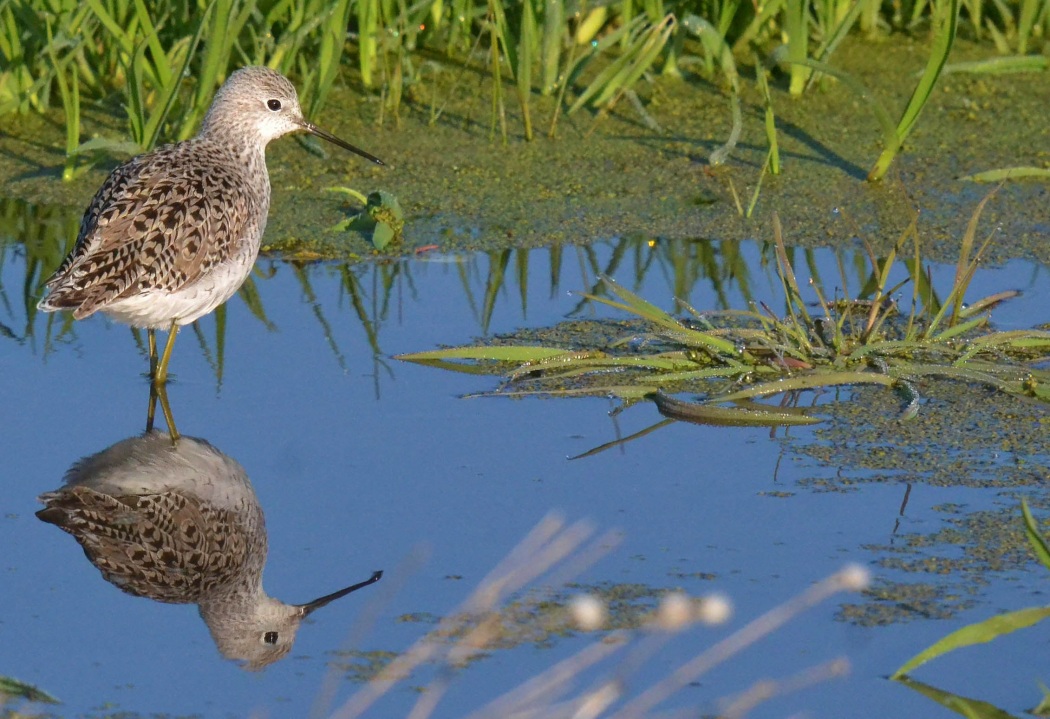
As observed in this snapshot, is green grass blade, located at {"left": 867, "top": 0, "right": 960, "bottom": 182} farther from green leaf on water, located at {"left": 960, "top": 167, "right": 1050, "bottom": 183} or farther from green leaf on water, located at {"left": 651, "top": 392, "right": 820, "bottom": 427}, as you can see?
green leaf on water, located at {"left": 651, "top": 392, "right": 820, "bottom": 427}

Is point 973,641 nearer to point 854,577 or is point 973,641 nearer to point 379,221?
point 854,577

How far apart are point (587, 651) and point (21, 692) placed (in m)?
1.12

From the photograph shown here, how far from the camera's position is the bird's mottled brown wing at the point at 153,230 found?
A: 4633 millimetres

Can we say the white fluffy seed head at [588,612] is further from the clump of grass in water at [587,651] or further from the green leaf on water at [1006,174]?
the green leaf on water at [1006,174]

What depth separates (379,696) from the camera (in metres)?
3.09

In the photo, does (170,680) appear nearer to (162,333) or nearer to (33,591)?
(33,591)

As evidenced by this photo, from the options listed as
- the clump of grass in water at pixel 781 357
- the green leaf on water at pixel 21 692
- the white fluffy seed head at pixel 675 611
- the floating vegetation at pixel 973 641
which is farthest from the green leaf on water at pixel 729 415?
the green leaf on water at pixel 21 692

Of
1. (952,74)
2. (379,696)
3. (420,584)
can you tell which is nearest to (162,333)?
(420,584)

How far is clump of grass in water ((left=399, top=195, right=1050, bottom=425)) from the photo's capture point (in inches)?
181

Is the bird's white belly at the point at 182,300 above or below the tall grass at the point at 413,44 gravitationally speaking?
below

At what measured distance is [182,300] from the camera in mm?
4793

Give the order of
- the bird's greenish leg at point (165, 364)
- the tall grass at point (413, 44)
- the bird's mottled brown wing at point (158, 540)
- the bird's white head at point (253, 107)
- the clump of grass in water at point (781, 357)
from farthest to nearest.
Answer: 1. the tall grass at point (413, 44)
2. the bird's white head at point (253, 107)
3. the bird's greenish leg at point (165, 364)
4. the clump of grass in water at point (781, 357)
5. the bird's mottled brown wing at point (158, 540)

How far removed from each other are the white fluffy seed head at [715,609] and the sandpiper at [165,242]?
208cm

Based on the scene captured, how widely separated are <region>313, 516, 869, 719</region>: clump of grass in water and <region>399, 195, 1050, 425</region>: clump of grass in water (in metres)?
1.10
